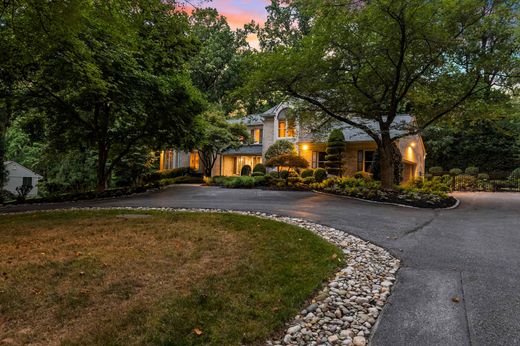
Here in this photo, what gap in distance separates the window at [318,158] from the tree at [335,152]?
2.09 m

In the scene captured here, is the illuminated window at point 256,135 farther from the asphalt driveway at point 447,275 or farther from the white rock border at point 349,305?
the white rock border at point 349,305

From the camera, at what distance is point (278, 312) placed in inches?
130

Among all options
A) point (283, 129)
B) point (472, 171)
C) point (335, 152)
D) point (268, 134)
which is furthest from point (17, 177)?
point (472, 171)

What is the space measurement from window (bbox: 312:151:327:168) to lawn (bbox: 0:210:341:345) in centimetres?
1709

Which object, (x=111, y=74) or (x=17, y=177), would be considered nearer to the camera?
(x=111, y=74)

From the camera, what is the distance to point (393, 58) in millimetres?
12609

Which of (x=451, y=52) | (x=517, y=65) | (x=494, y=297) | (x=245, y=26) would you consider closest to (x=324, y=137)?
(x=451, y=52)

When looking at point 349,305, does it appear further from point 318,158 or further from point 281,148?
point 318,158

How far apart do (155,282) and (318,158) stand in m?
20.6

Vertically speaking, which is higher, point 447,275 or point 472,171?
point 472,171

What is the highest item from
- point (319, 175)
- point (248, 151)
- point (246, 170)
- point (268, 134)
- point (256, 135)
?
point (256, 135)

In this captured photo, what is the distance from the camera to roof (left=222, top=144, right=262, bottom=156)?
87.8 feet

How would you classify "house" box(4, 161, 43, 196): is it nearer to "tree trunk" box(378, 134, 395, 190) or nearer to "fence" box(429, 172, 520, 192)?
"tree trunk" box(378, 134, 395, 190)

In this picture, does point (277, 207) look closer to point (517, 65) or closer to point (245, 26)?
point (517, 65)
